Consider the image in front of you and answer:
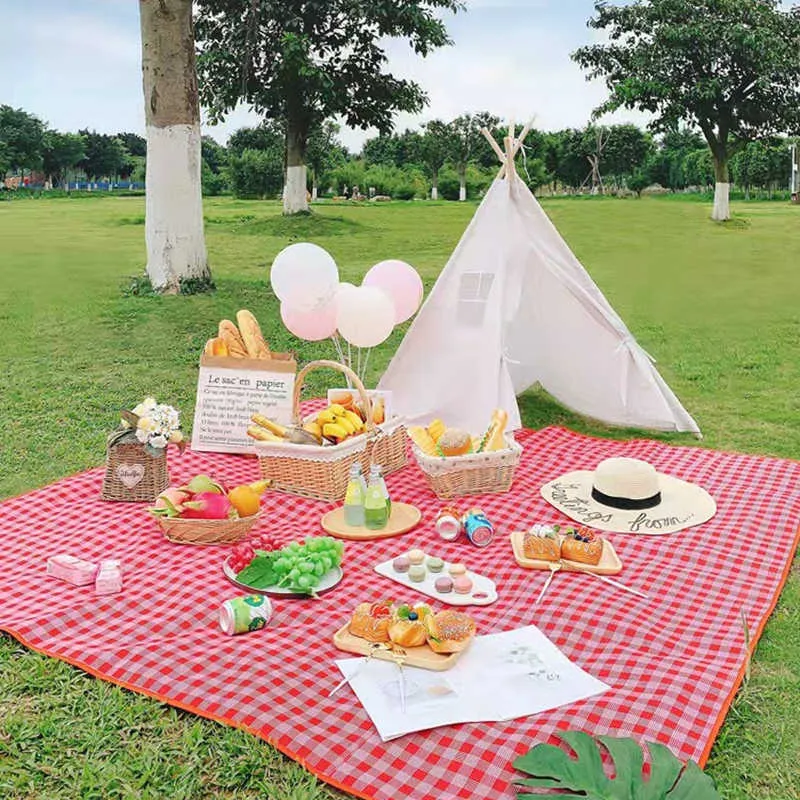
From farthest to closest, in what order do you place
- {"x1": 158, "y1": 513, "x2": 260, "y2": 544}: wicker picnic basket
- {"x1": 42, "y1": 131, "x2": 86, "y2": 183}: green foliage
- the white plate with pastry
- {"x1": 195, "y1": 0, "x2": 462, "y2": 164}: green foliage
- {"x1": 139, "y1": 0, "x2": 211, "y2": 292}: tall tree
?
1. {"x1": 42, "y1": 131, "x2": 86, "y2": 183}: green foliage
2. {"x1": 195, "y1": 0, "x2": 462, "y2": 164}: green foliage
3. {"x1": 139, "y1": 0, "x2": 211, "y2": 292}: tall tree
4. {"x1": 158, "y1": 513, "x2": 260, "y2": 544}: wicker picnic basket
5. the white plate with pastry

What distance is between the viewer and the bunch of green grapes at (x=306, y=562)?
3.31 m

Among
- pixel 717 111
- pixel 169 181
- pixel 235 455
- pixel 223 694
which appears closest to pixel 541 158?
pixel 717 111

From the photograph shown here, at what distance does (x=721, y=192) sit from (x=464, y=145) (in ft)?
26.6

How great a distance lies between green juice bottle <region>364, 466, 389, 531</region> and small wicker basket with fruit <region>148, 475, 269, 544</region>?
0.48 metres

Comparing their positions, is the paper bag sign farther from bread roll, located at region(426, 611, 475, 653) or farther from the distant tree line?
the distant tree line

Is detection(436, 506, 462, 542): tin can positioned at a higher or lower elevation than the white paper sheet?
higher

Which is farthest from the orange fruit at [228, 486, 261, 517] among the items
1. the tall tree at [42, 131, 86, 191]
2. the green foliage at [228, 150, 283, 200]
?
the tall tree at [42, 131, 86, 191]

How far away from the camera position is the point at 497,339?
519 cm

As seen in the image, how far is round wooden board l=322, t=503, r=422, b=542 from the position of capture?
3.84 metres

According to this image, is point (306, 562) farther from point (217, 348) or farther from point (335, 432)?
point (217, 348)

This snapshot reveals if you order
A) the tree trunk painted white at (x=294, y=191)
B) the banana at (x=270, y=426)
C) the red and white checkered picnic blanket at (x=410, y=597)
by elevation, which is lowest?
the red and white checkered picnic blanket at (x=410, y=597)

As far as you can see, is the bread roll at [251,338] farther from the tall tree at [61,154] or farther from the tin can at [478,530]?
the tall tree at [61,154]

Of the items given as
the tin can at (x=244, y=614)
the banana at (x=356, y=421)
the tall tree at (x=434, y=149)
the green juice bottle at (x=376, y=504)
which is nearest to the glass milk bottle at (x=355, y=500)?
the green juice bottle at (x=376, y=504)

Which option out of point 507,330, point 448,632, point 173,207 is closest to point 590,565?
point 448,632
